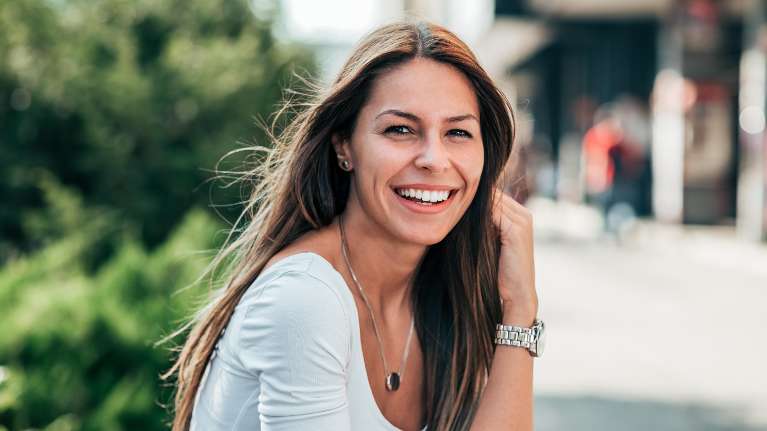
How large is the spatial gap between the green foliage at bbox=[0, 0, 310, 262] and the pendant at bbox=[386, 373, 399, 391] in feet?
9.83

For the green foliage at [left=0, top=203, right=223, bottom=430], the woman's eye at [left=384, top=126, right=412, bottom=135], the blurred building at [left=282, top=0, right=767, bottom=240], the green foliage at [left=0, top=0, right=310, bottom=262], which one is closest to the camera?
the woman's eye at [left=384, top=126, right=412, bottom=135]

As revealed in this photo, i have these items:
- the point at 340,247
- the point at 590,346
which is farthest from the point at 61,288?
the point at 590,346

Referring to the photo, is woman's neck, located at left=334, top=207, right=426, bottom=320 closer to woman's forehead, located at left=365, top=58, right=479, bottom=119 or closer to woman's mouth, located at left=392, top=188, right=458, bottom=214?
woman's mouth, located at left=392, top=188, right=458, bottom=214

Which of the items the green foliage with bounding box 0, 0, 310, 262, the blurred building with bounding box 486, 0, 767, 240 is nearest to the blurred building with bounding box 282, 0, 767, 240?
the blurred building with bounding box 486, 0, 767, 240

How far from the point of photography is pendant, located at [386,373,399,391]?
2.26 meters

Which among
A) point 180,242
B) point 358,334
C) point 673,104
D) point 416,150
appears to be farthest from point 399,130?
point 673,104

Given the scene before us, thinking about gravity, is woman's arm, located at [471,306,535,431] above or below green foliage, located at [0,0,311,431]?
below

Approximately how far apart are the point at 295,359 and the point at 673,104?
17555mm

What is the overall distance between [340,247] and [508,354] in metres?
0.46

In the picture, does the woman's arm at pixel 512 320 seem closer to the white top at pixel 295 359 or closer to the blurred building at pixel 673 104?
the white top at pixel 295 359

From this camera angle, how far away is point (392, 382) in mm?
2264

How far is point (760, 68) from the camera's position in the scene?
15.1 meters

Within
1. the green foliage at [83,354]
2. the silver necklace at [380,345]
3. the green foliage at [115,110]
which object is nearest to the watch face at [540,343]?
the silver necklace at [380,345]

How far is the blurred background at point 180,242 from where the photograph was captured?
10.4ft
